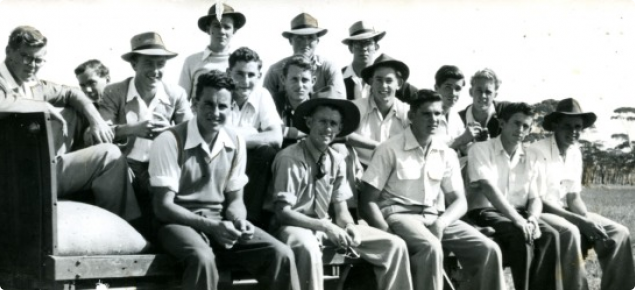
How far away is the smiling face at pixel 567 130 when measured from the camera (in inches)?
317

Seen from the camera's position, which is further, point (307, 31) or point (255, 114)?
point (307, 31)

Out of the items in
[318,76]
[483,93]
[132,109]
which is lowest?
[132,109]

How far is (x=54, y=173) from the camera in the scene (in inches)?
190

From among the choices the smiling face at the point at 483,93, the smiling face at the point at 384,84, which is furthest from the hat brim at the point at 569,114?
the smiling face at the point at 384,84

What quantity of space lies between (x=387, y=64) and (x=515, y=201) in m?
1.64

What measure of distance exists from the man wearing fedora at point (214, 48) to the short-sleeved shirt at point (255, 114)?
1.02 metres

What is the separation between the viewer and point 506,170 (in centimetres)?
748

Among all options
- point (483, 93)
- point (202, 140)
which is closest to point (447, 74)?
point (483, 93)

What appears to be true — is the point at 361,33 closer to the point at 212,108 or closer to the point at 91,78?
the point at 91,78

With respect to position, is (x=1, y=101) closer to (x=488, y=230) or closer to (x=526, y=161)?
(x=488, y=230)

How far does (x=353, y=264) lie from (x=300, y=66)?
1699mm

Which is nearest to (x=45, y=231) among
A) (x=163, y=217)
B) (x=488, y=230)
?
(x=163, y=217)

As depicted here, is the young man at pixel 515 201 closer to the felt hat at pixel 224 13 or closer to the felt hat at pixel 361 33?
the felt hat at pixel 361 33

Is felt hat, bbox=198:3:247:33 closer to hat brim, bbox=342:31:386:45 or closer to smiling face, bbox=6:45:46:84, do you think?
hat brim, bbox=342:31:386:45
